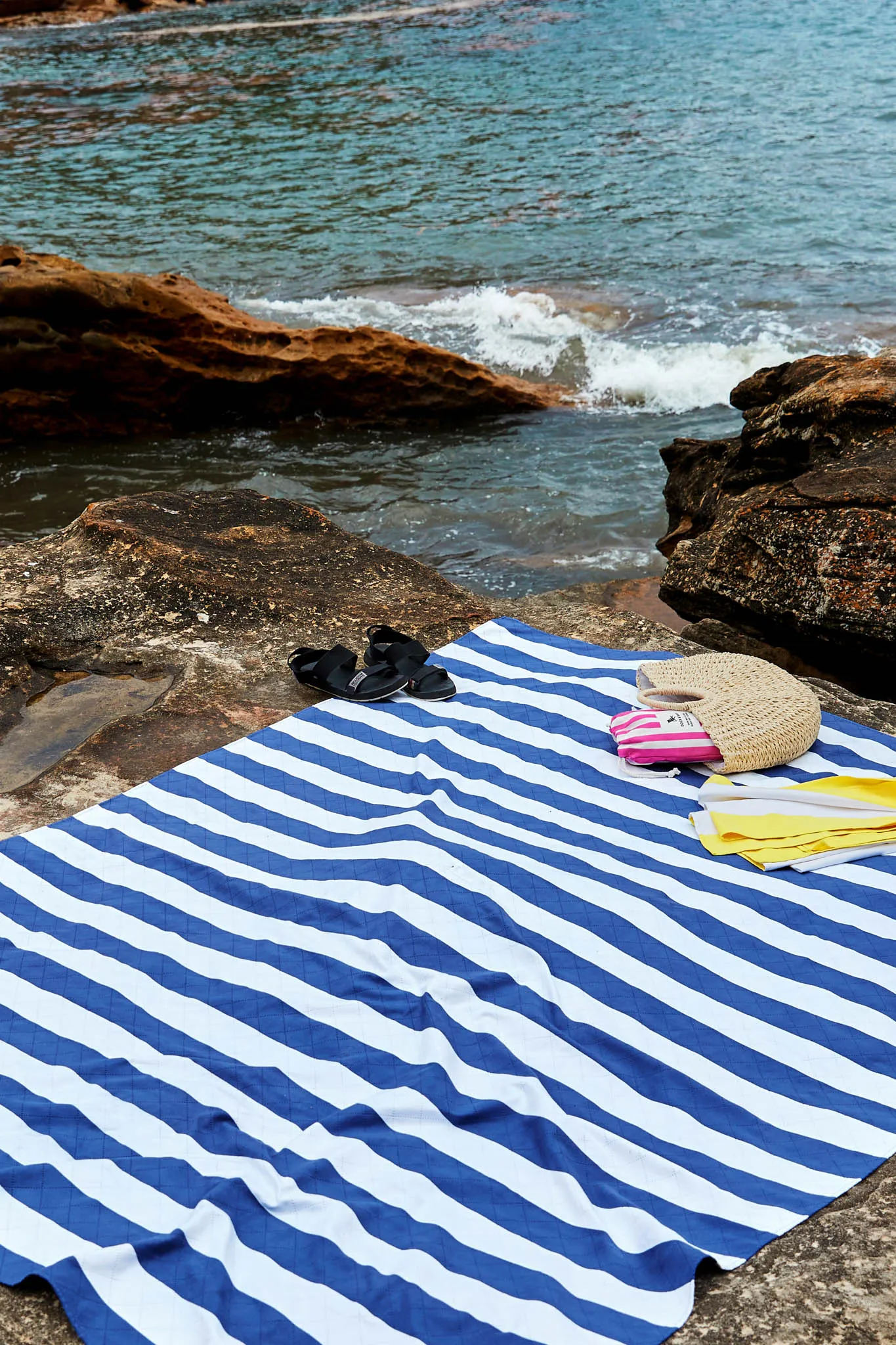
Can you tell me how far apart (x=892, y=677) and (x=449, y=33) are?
105 ft

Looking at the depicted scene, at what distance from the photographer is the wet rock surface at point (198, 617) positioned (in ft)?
11.7

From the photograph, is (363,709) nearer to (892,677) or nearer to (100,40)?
(892,677)

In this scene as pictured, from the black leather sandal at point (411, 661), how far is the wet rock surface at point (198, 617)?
229mm

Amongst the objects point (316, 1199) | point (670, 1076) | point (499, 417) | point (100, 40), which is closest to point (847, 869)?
point (670, 1076)

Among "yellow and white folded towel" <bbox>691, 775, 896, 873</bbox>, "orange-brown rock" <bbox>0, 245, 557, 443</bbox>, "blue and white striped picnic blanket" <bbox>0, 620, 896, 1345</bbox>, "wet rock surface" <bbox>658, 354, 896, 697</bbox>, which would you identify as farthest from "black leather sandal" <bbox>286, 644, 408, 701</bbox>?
"orange-brown rock" <bbox>0, 245, 557, 443</bbox>

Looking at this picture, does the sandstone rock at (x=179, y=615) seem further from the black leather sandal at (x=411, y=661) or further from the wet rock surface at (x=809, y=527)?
the wet rock surface at (x=809, y=527)

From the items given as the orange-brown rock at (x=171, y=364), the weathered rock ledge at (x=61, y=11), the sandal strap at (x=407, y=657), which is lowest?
the sandal strap at (x=407, y=657)

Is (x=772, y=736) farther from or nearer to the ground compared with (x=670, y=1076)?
farther from the ground

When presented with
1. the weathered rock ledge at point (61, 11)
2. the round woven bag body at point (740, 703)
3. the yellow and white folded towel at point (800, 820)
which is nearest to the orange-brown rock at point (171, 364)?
the round woven bag body at point (740, 703)

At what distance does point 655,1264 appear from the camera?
6.14 feet

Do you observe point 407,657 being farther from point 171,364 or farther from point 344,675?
point 171,364

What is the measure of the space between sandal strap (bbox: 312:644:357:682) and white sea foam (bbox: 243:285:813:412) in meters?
6.80

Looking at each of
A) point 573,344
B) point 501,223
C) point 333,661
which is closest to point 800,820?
point 333,661

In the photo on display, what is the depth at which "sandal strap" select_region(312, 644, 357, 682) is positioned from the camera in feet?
12.3
